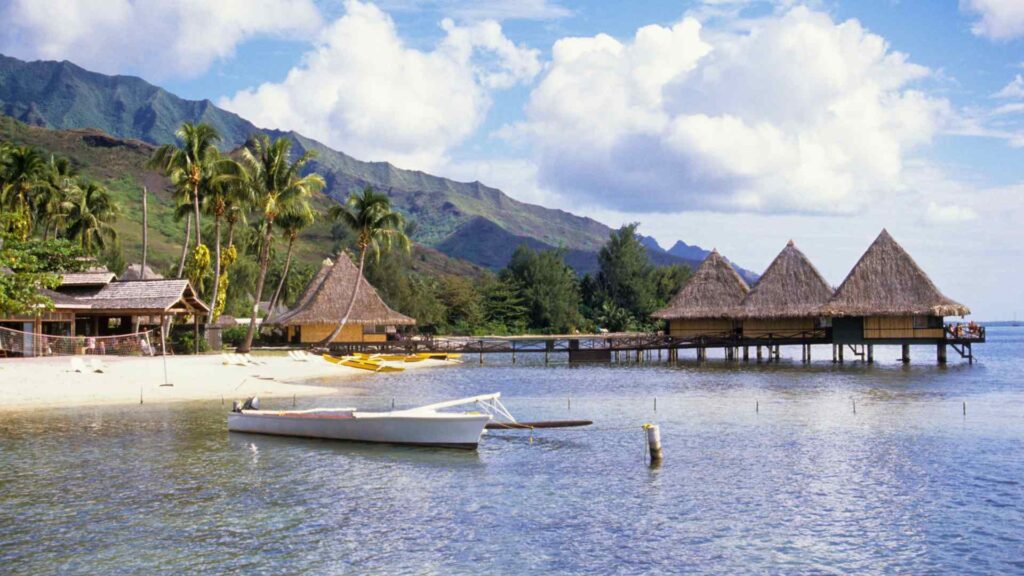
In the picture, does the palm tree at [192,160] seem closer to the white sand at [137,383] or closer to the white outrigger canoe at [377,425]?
the white sand at [137,383]

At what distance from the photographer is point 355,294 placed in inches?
2051

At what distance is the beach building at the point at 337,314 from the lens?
2092 inches

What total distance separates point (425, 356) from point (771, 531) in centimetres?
3854

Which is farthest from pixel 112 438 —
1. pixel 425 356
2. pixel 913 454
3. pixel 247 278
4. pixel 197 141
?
pixel 247 278

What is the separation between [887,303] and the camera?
151 feet

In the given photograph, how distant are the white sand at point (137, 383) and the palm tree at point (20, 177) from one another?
1628 cm

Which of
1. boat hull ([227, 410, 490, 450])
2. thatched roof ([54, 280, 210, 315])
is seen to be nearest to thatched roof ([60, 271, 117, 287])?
thatched roof ([54, 280, 210, 315])

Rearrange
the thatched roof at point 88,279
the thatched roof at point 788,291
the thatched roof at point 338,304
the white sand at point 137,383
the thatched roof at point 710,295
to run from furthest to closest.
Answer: the thatched roof at point 338,304 < the thatched roof at point 710,295 < the thatched roof at point 788,291 < the thatched roof at point 88,279 < the white sand at point 137,383

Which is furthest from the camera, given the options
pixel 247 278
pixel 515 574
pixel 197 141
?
pixel 247 278

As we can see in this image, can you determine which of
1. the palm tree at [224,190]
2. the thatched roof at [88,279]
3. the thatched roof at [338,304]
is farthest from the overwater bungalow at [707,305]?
the thatched roof at [88,279]

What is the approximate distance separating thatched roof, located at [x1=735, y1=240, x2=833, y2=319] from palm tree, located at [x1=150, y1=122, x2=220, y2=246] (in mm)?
29012

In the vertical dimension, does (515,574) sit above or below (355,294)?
below

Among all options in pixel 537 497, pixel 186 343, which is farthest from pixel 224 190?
pixel 537 497

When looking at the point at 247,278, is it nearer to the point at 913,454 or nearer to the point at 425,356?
the point at 425,356
